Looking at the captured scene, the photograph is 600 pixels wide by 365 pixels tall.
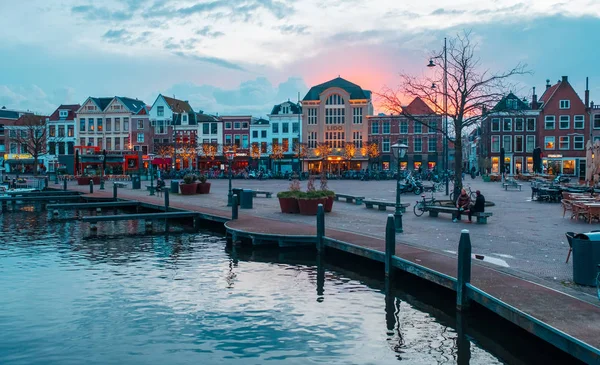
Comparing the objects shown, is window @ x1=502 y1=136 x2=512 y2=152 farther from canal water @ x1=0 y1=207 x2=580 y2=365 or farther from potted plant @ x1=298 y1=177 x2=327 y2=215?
canal water @ x1=0 y1=207 x2=580 y2=365

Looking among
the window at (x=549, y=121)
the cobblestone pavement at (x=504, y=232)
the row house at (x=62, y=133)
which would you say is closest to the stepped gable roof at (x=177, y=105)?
the row house at (x=62, y=133)

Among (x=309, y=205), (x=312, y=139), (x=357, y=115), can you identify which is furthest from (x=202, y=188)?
(x=357, y=115)

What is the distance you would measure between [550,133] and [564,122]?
2.30m

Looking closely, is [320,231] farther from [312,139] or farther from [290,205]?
[312,139]

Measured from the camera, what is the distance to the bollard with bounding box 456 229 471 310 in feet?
33.1

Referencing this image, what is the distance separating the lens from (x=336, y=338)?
975 centimetres

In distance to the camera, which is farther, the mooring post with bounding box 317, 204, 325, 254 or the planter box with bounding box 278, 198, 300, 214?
the planter box with bounding box 278, 198, 300, 214

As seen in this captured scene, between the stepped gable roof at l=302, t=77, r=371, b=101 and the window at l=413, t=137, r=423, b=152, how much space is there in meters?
10.4

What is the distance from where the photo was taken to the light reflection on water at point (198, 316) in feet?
29.9

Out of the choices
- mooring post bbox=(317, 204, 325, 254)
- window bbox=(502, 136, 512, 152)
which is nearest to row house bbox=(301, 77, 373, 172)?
window bbox=(502, 136, 512, 152)

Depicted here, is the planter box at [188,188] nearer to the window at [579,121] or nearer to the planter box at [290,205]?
the planter box at [290,205]

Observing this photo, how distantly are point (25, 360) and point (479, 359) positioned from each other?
24.8ft

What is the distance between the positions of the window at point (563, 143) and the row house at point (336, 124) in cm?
2737

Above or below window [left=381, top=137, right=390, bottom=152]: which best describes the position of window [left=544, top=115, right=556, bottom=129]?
above
